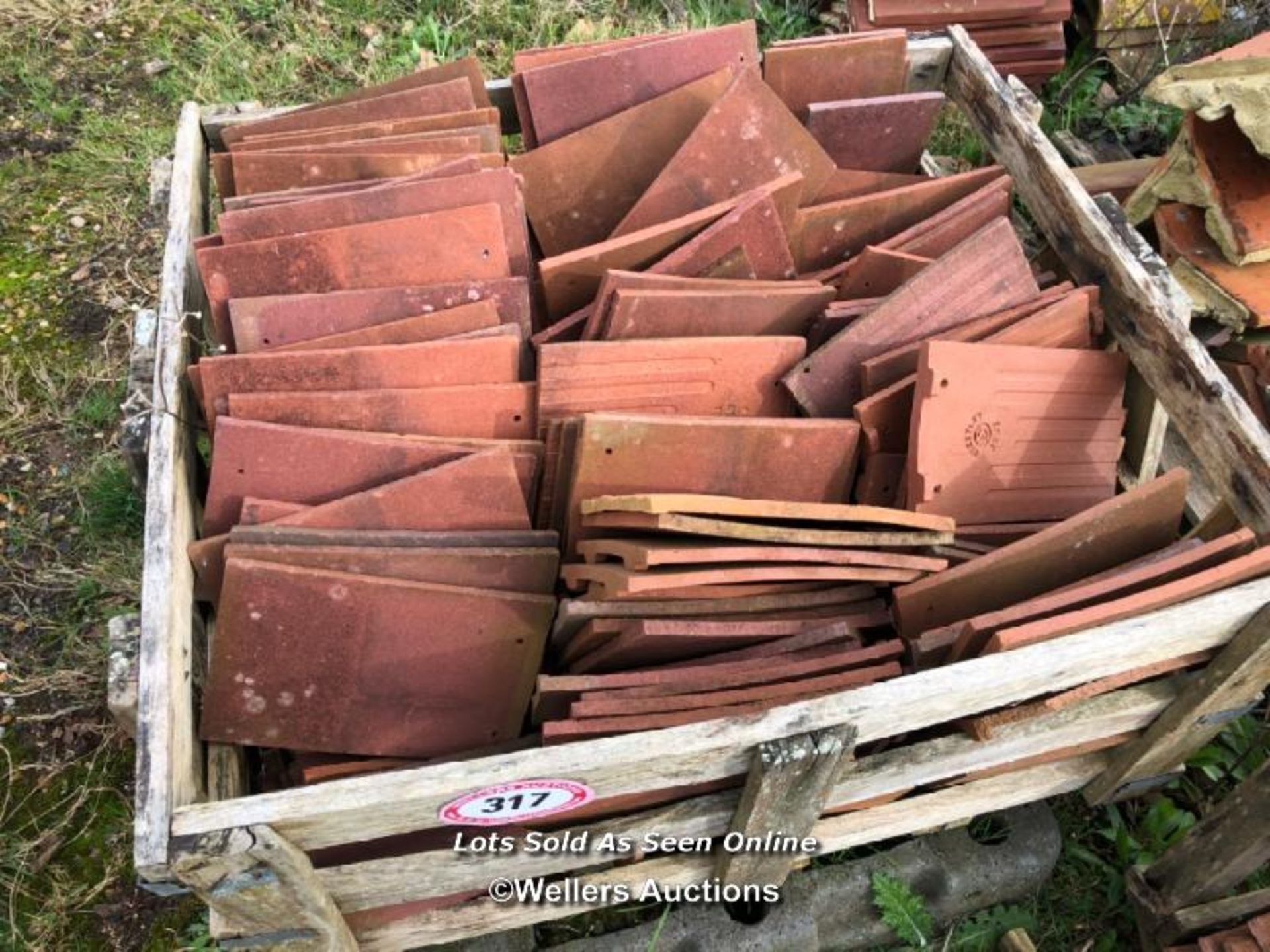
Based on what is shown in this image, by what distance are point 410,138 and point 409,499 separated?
1.25 meters

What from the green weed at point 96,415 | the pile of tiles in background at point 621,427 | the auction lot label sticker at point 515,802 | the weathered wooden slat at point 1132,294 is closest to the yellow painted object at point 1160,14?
the weathered wooden slat at point 1132,294

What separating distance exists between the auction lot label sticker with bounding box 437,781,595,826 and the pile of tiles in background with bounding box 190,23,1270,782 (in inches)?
5.5

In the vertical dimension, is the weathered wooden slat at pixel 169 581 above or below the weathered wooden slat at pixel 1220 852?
above

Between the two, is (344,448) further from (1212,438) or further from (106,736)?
(1212,438)

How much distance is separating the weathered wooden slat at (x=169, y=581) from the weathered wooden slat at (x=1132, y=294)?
2681mm

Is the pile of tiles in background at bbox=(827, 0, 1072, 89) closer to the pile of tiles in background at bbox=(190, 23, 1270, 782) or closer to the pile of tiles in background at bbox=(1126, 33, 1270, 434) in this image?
the pile of tiles in background at bbox=(1126, 33, 1270, 434)

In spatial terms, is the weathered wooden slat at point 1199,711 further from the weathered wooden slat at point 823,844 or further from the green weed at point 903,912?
the green weed at point 903,912

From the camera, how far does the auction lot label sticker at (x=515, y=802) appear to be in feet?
6.79

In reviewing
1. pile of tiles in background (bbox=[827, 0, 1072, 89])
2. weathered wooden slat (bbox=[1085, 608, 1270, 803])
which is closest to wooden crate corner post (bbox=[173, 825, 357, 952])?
weathered wooden slat (bbox=[1085, 608, 1270, 803])

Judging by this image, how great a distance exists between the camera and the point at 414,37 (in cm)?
581

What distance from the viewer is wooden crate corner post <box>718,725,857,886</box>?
217 cm

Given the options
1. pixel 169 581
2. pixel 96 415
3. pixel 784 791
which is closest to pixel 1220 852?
pixel 784 791

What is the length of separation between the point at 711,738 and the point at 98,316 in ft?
13.4

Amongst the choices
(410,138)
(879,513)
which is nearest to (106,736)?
(410,138)
